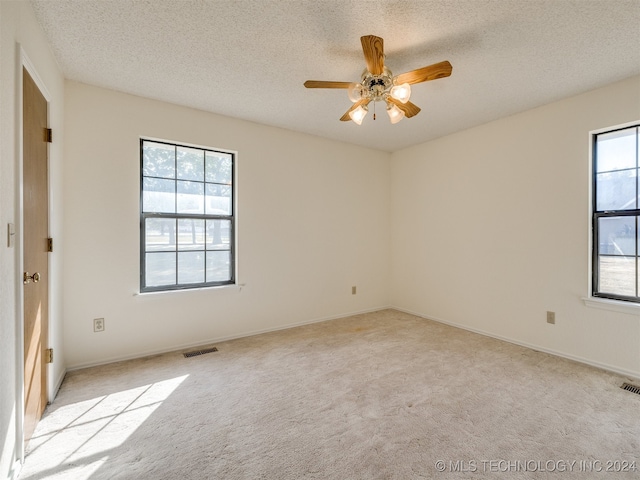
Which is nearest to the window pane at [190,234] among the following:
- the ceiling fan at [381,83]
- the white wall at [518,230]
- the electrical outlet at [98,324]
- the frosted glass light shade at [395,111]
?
the electrical outlet at [98,324]

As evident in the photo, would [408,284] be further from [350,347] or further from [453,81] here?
[453,81]

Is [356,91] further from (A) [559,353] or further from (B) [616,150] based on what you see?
(A) [559,353]

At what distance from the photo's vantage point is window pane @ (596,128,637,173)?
2734 mm

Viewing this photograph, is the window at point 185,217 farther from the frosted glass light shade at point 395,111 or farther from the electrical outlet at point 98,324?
the frosted glass light shade at point 395,111

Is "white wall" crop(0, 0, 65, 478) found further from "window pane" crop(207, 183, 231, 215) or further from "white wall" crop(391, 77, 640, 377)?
"white wall" crop(391, 77, 640, 377)

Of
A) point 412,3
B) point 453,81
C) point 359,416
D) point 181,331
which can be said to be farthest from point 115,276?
point 453,81

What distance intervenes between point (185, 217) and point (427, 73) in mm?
2629

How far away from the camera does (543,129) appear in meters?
3.19

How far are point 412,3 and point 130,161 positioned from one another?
2.70 meters

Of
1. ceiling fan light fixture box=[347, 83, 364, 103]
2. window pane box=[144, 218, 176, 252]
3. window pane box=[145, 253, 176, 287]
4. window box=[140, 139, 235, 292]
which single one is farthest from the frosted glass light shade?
window pane box=[145, 253, 176, 287]

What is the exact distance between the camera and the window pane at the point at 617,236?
8.94 ft

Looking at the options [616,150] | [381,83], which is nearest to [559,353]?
[616,150]

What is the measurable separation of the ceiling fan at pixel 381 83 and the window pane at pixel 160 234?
6.67ft

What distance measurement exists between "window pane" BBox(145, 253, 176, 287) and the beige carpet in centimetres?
75
